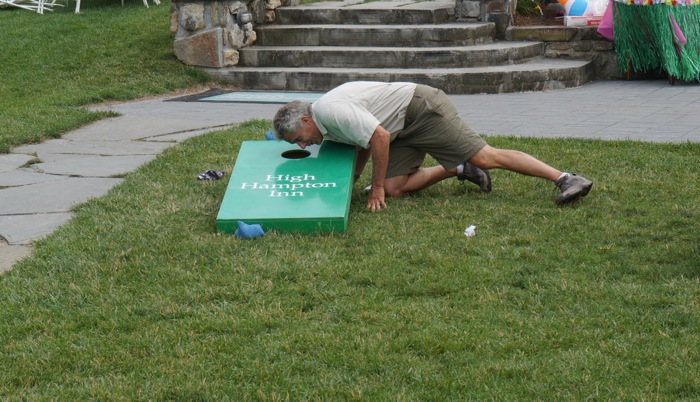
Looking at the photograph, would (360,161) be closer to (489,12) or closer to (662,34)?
(662,34)

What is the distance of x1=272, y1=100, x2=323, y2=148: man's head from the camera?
16.5ft

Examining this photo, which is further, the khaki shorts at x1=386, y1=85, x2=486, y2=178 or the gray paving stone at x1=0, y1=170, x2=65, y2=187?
the gray paving stone at x1=0, y1=170, x2=65, y2=187

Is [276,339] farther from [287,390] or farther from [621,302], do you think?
[621,302]

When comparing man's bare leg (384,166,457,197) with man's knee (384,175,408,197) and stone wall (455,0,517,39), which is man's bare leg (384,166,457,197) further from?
stone wall (455,0,517,39)

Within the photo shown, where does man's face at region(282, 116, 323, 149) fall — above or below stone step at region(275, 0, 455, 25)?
below

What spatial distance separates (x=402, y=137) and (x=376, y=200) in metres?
0.47

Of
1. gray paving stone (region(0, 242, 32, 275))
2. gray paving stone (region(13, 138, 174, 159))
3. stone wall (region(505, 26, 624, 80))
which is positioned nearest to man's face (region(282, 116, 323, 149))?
gray paving stone (region(0, 242, 32, 275))

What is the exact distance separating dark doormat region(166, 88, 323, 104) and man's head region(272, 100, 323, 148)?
14.6 feet

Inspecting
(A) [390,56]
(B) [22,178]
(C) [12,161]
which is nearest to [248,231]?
(B) [22,178]

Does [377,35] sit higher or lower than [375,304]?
higher

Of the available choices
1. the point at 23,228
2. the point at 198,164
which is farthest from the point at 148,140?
the point at 23,228

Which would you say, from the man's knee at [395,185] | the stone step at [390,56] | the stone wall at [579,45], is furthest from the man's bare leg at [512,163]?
the stone wall at [579,45]

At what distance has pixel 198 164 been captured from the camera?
21.3 feet

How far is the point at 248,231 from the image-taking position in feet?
15.4
